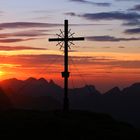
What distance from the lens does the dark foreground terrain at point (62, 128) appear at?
113 feet

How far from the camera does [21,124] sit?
124 feet

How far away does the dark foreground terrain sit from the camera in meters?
34.4

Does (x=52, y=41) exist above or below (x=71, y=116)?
above

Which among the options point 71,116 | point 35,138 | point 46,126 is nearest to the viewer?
point 35,138

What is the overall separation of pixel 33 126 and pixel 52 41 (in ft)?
40.5

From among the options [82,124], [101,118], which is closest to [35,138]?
[82,124]

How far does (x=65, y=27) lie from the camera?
4438 centimetres

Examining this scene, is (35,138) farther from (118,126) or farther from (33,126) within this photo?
(118,126)

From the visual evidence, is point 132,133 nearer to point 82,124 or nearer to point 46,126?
point 82,124

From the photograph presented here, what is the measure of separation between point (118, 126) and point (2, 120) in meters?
10.5

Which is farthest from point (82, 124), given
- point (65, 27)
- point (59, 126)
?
point (65, 27)

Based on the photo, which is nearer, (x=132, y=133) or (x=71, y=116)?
(x=132, y=133)

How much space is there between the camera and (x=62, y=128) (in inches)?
1421

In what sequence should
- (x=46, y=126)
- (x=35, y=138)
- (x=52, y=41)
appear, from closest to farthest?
(x=35, y=138) < (x=46, y=126) < (x=52, y=41)
